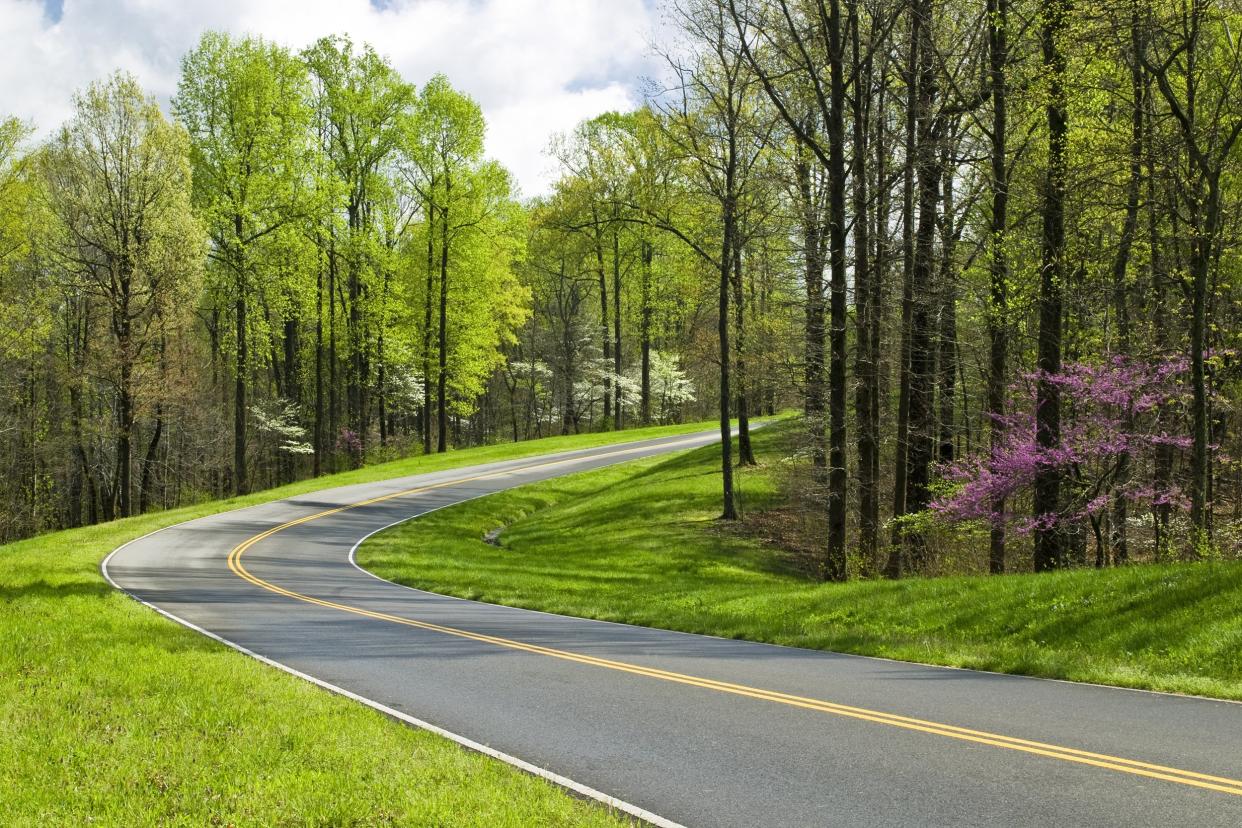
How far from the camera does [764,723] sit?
7773 millimetres

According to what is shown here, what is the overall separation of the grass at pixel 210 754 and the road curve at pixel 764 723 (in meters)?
0.66

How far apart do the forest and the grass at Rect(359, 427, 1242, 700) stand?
2244 millimetres

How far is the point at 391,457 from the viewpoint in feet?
162

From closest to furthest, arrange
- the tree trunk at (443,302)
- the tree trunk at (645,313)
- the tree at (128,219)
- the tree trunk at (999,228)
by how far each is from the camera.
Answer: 1. the tree trunk at (999,228)
2. the tree at (128,219)
3. the tree trunk at (443,302)
4. the tree trunk at (645,313)

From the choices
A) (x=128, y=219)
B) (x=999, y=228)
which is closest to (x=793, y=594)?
(x=999, y=228)

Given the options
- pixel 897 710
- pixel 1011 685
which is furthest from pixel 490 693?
pixel 1011 685

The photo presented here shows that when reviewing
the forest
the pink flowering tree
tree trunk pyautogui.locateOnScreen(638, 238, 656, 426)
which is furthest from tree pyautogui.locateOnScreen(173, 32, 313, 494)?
the pink flowering tree

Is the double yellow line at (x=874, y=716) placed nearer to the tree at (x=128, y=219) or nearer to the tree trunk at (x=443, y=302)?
the tree at (x=128, y=219)

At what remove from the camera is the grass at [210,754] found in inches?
229

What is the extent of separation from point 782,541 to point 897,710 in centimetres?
1772

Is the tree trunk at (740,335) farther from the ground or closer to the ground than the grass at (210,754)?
farther from the ground

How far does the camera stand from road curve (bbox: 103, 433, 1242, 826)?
5.68 metres

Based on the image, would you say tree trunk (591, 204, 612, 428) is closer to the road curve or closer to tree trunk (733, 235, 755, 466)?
tree trunk (733, 235, 755, 466)

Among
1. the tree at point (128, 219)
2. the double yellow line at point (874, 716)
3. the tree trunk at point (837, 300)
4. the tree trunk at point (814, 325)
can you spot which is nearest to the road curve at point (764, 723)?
the double yellow line at point (874, 716)
